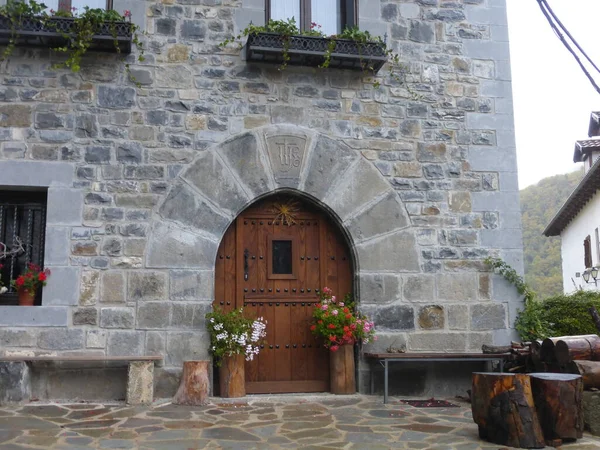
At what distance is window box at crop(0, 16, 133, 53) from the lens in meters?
5.84

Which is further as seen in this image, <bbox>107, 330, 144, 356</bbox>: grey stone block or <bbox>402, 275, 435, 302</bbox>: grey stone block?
<bbox>402, 275, 435, 302</bbox>: grey stone block

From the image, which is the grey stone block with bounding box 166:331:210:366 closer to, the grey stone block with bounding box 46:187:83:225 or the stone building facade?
the stone building facade

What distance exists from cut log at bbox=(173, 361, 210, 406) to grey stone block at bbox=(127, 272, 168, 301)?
70cm

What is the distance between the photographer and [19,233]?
606 cm

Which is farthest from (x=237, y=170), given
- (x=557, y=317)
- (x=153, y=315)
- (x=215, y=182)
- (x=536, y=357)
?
(x=557, y=317)

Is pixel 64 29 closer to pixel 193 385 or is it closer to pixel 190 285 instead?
pixel 190 285

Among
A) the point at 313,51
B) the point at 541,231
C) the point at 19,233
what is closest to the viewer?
the point at 19,233

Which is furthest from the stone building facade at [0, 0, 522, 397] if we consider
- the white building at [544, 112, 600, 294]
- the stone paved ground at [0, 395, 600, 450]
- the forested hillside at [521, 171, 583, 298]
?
the forested hillside at [521, 171, 583, 298]

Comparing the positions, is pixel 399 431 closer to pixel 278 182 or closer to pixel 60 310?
pixel 278 182

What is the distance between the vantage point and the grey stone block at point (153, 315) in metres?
5.86

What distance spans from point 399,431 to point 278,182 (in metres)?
2.69

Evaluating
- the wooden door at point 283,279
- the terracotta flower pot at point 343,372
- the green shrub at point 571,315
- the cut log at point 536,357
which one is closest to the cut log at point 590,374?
the cut log at point 536,357

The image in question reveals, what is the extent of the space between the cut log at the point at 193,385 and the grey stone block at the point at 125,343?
47 cm

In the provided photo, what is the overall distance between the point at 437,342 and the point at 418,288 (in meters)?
0.56
